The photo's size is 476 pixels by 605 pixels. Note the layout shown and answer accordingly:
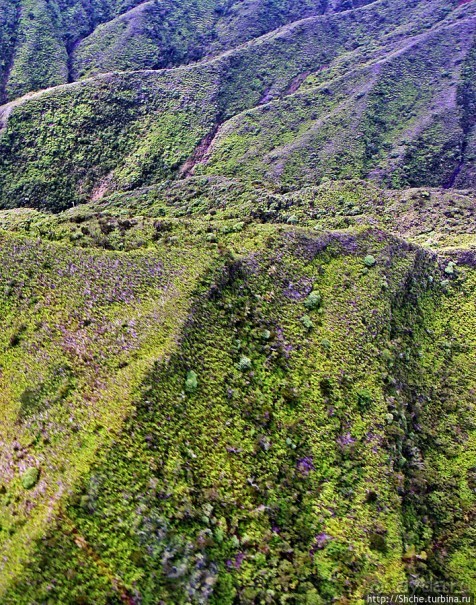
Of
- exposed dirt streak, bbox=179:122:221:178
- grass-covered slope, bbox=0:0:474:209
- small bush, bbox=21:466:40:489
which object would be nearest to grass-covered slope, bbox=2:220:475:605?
small bush, bbox=21:466:40:489

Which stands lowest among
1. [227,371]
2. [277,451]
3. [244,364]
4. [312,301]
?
[277,451]

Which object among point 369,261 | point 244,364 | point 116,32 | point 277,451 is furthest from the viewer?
point 116,32

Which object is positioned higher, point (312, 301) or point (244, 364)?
point (244, 364)

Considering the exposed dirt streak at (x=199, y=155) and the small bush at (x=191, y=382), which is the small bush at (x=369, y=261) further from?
the exposed dirt streak at (x=199, y=155)

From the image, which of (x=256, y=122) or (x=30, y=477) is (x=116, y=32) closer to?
(x=256, y=122)

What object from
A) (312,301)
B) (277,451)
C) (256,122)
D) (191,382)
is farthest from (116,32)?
(277,451)

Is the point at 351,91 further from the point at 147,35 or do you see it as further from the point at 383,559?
the point at 383,559

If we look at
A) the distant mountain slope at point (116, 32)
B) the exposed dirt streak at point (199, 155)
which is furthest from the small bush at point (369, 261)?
the distant mountain slope at point (116, 32)

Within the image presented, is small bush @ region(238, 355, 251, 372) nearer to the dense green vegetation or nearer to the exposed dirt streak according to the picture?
the dense green vegetation

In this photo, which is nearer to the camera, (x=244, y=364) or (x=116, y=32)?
(x=244, y=364)
